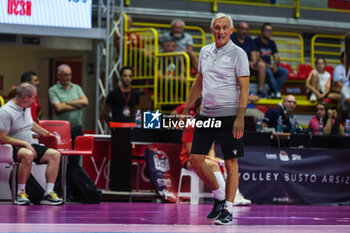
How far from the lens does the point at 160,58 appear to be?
12.5 m

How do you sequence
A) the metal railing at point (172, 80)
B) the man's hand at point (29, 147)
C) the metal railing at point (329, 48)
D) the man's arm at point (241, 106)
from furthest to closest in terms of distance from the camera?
the metal railing at point (329, 48), the metal railing at point (172, 80), the man's hand at point (29, 147), the man's arm at point (241, 106)

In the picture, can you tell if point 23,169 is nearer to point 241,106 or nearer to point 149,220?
point 149,220

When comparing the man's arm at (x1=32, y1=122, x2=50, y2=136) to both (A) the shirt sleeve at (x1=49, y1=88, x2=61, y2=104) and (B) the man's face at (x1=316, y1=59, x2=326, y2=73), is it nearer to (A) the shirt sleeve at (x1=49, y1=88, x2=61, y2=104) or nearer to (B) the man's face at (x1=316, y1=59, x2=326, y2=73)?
(A) the shirt sleeve at (x1=49, y1=88, x2=61, y2=104)

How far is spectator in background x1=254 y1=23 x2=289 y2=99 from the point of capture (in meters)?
13.9

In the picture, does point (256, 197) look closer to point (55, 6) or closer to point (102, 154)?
point (102, 154)

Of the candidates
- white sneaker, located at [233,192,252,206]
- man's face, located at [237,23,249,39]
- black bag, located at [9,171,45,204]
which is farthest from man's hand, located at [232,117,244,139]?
man's face, located at [237,23,249,39]

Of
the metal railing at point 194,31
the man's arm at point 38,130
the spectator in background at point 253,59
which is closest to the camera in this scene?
the man's arm at point 38,130

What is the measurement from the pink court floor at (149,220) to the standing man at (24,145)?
0.40 m

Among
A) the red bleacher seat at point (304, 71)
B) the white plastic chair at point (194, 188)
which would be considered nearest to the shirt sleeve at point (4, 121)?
the white plastic chair at point (194, 188)

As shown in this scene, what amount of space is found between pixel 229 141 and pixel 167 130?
3843 mm

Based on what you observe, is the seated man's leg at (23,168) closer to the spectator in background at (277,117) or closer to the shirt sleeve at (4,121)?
the shirt sleeve at (4,121)

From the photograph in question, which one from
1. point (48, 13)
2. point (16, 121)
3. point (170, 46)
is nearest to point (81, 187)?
point (16, 121)

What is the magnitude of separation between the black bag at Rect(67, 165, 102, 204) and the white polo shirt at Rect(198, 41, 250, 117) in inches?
124

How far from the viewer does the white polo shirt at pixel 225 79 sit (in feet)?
18.9
